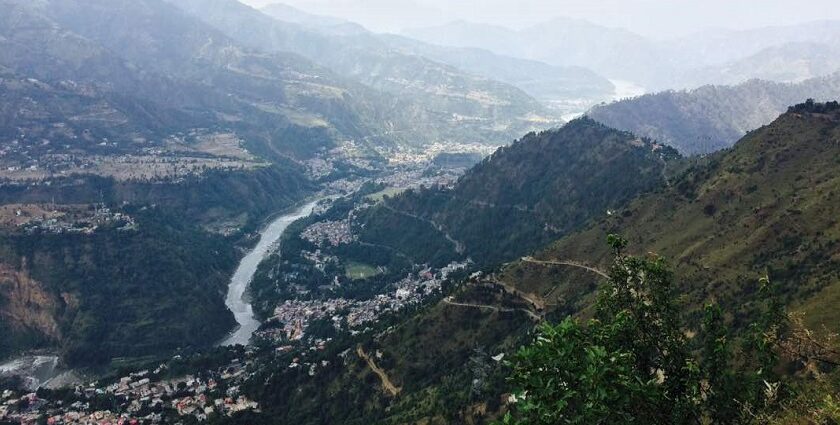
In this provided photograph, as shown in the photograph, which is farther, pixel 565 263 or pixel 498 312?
pixel 565 263

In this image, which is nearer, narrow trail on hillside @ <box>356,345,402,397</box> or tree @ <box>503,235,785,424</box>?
tree @ <box>503,235,785,424</box>

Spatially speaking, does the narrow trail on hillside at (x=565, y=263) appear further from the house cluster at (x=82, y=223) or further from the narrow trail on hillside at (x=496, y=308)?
the house cluster at (x=82, y=223)

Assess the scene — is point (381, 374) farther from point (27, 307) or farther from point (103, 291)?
point (27, 307)

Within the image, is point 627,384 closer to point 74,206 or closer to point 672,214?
point 672,214

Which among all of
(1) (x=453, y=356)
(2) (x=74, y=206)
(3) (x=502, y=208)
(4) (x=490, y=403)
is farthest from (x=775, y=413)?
(2) (x=74, y=206)

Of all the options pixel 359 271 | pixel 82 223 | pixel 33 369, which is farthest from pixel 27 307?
pixel 359 271

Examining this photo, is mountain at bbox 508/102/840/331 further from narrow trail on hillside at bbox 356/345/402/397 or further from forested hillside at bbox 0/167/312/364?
forested hillside at bbox 0/167/312/364

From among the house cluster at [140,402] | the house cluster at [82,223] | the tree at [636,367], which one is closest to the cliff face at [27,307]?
the house cluster at [82,223]

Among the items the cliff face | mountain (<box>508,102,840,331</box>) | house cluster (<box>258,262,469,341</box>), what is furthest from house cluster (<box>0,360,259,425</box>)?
mountain (<box>508,102,840,331</box>)
